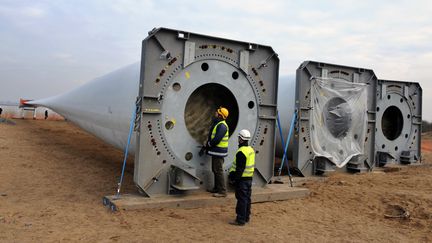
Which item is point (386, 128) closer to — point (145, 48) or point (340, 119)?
point (340, 119)

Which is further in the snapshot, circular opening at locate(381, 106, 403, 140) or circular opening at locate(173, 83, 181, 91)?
circular opening at locate(381, 106, 403, 140)

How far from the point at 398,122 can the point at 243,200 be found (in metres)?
8.63

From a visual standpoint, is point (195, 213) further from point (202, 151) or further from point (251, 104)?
point (251, 104)

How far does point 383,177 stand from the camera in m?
9.03

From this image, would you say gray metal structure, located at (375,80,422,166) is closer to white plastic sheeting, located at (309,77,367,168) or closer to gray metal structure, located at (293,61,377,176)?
gray metal structure, located at (293,61,377,176)

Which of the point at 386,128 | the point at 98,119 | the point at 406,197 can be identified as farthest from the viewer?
the point at 386,128

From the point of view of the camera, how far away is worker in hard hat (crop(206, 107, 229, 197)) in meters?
5.84

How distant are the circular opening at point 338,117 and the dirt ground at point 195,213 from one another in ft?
3.74

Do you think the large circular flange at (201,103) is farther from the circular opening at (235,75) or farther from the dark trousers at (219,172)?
the dark trousers at (219,172)

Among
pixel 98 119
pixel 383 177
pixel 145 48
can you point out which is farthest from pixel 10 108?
pixel 383 177

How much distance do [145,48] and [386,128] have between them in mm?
9303

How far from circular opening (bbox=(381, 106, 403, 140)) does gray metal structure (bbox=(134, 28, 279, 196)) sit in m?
6.46

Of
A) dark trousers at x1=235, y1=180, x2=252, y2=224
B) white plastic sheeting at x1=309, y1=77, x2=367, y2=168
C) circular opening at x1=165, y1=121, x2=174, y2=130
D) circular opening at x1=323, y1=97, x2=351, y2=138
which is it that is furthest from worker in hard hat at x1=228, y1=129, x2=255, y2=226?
circular opening at x1=323, y1=97, x2=351, y2=138

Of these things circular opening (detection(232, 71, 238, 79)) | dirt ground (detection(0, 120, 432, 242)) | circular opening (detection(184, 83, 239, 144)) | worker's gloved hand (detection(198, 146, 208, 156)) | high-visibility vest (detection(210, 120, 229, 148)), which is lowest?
dirt ground (detection(0, 120, 432, 242))
